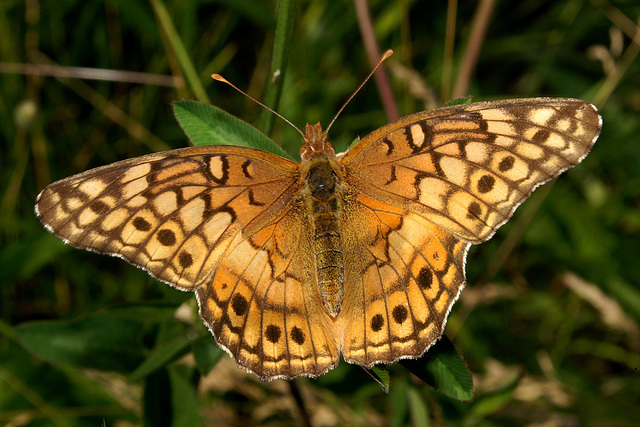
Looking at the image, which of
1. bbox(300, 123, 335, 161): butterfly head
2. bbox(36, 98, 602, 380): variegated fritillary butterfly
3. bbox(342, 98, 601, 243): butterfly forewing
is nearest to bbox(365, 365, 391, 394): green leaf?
bbox(36, 98, 602, 380): variegated fritillary butterfly

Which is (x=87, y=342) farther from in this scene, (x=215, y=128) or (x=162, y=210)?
(x=215, y=128)

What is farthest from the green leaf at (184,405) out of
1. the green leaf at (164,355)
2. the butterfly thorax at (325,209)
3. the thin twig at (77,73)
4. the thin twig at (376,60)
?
the thin twig at (77,73)

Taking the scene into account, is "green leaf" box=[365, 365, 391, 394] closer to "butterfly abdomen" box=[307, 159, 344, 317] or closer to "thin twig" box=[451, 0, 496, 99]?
"butterfly abdomen" box=[307, 159, 344, 317]

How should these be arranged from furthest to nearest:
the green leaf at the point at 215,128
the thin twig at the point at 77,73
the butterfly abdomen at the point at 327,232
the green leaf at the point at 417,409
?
the thin twig at the point at 77,73 → the green leaf at the point at 417,409 → the green leaf at the point at 215,128 → the butterfly abdomen at the point at 327,232

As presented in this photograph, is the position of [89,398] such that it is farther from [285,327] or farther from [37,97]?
[37,97]

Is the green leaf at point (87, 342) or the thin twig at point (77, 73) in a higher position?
the thin twig at point (77, 73)

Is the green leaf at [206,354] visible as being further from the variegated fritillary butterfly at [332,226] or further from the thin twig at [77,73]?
the thin twig at [77,73]

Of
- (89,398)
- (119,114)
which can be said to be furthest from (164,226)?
(119,114)
